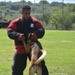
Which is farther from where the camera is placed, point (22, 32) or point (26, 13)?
point (22, 32)

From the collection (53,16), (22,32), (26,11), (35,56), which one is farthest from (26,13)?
(53,16)

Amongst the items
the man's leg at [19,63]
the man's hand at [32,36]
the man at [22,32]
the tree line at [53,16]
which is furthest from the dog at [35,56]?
the tree line at [53,16]

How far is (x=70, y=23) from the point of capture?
42.9 meters

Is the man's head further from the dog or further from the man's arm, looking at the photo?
the dog

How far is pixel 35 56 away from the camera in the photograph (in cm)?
615

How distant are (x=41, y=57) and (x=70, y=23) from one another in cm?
3715

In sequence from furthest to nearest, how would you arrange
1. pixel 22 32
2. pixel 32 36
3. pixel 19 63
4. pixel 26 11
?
1. pixel 19 63
2. pixel 22 32
3. pixel 26 11
4. pixel 32 36

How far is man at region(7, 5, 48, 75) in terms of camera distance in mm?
6656

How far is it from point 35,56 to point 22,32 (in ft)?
2.89

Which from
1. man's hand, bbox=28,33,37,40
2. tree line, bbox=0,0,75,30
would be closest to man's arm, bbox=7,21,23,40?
man's hand, bbox=28,33,37,40

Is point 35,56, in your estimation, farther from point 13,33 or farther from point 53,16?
point 53,16

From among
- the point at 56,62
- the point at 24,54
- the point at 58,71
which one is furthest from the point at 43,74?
the point at 56,62

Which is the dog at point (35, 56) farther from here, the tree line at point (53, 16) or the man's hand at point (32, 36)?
the tree line at point (53, 16)

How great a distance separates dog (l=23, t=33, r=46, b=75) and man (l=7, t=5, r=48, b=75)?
134mm
